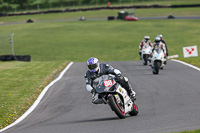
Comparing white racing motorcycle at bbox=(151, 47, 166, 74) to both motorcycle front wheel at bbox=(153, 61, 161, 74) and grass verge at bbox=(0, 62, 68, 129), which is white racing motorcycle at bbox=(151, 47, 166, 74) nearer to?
motorcycle front wheel at bbox=(153, 61, 161, 74)

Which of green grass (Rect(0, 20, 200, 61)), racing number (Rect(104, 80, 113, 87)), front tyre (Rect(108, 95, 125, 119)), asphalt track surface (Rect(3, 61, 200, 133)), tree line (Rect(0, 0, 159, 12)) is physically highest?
racing number (Rect(104, 80, 113, 87))

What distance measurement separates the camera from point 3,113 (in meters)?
11.7

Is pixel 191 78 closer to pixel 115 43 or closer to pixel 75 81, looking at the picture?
pixel 75 81

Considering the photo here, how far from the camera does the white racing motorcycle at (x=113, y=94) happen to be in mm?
9227

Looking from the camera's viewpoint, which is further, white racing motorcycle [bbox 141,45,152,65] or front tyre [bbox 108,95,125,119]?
white racing motorcycle [bbox 141,45,152,65]

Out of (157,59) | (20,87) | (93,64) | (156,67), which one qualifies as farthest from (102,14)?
(93,64)

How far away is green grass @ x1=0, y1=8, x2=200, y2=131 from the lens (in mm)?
14680

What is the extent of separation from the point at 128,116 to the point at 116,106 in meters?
1.08

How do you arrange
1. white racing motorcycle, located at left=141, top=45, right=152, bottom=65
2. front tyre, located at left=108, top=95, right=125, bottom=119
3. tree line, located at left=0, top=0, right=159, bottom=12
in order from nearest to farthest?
front tyre, located at left=108, top=95, right=125, bottom=119, white racing motorcycle, located at left=141, top=45, right=152, bottom=65, tree line, located at left=0, top=0, right=159, bottom=12

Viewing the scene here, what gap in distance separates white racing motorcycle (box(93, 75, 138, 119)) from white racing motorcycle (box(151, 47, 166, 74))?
990 cm

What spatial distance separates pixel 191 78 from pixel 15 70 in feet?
32.9

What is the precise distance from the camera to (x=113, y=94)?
937cm

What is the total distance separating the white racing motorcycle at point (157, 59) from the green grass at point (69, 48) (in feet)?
9.46

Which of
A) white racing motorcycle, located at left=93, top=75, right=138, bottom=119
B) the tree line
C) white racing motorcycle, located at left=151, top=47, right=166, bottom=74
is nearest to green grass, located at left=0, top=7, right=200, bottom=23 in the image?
the tree line
